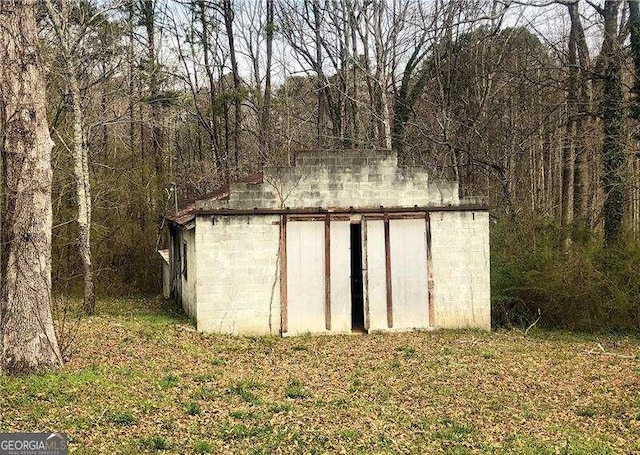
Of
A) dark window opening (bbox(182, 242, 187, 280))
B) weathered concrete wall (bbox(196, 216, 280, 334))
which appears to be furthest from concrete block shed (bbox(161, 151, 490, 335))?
dark window opening (bbox(182, 242, 187, 280))

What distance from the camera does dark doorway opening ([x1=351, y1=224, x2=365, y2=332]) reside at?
1529 cm

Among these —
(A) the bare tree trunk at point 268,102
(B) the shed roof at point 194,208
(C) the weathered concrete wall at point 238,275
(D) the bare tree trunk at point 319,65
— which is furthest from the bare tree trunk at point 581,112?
(A) the bare tree trunk at point 268,102

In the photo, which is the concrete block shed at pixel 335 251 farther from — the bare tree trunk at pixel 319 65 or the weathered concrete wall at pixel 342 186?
the bare tree trunk at pixel 319 65

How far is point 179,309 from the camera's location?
1695 centimetres

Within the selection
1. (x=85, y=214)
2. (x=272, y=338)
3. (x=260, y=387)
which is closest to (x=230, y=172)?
(x=85, y=214)

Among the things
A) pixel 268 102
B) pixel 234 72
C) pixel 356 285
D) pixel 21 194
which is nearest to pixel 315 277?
pixel 356 285

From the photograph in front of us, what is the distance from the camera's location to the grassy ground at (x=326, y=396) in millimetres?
6836

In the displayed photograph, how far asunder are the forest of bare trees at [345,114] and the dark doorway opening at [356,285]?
2.45 meters

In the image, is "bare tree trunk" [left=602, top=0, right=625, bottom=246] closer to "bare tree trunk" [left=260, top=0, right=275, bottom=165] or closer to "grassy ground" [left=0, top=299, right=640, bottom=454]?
"grassy ground" [left=0, top=299, right=640, bottom=454]

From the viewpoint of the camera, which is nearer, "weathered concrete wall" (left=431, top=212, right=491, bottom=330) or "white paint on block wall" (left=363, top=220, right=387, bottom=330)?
"white paint on block wall" (left=363, top=220, right=387, bottom=330)

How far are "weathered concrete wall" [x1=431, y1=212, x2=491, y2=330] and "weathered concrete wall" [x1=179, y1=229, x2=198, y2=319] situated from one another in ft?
18.9

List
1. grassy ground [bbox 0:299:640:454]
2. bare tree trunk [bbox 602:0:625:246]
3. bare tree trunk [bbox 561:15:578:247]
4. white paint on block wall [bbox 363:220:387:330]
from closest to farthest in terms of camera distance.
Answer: grassy ground [bbox 0:299:640:454], white paint on block wall [bbox 363:220:387:330], bare tree trunk [bbox 602:0:625:246], bare tree trunk [bbox 561:15:578:247]

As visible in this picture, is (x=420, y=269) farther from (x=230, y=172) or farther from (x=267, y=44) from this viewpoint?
(x=267, y=44)

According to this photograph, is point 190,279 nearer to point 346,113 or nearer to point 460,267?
point 460,267
